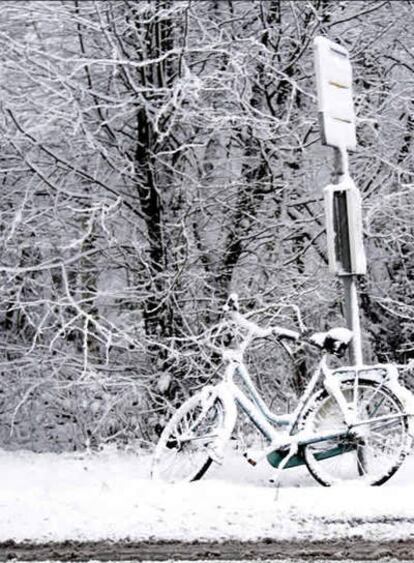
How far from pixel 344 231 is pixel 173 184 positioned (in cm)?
311

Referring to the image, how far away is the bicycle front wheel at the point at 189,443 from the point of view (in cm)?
556

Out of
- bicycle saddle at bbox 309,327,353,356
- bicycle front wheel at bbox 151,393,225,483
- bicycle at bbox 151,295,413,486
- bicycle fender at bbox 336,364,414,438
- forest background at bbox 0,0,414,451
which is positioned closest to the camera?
bicycle fender at bbox 336,364,414,438

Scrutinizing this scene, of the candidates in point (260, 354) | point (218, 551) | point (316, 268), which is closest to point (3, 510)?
point (218, 551)

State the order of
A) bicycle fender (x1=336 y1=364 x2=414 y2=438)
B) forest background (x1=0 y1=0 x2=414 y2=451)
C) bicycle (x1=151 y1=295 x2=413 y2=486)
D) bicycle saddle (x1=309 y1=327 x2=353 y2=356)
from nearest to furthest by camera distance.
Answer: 1. bicycle fender (x1=336 y1=364 x2=414 y2=438)
2. bicycle (x1=151 y1=295 x2=413 y2=486)
3. bicycle saddle (x1=309 y1=327 x2=353 y2=356)
4. forest background (x1=0 y1=0 x2=414 y2=451)

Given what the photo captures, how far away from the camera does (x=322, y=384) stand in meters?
5.40

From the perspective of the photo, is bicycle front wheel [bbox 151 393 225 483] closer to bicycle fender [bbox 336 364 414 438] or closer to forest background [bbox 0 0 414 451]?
bicycle fender [bbox 336 364 414 438]

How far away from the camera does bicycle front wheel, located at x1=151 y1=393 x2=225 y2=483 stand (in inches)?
219

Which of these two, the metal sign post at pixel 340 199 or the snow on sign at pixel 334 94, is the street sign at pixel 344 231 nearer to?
the metal sign post at pixel 340 199

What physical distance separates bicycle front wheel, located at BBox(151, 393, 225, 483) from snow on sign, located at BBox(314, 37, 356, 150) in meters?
1.96

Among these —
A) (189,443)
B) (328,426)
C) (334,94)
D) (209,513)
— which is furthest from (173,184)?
(209,513)

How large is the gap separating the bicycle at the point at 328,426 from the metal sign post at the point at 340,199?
0.30 meters

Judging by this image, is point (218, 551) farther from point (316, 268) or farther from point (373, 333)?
point (373, 333)

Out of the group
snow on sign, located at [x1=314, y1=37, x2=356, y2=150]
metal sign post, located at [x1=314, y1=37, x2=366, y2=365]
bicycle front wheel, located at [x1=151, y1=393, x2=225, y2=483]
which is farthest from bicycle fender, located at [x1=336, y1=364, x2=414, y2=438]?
snow on sign, located at [x1=314, y1=37, x2=356, y2=150]

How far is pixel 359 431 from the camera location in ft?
17.3
